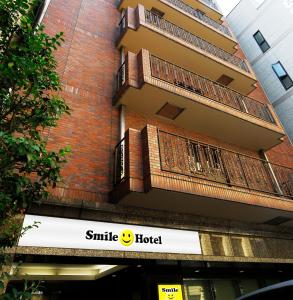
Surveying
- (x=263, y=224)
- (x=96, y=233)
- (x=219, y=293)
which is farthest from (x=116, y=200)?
(x=263, y=224)

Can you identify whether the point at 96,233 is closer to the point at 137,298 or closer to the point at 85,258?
the point at 85,258

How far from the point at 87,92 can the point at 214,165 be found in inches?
185

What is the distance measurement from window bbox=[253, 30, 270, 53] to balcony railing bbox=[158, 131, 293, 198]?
10968mm

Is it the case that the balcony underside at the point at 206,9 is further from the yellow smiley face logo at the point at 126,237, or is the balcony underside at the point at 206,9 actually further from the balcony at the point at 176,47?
the yellow smiley face logo at the point at 126,237

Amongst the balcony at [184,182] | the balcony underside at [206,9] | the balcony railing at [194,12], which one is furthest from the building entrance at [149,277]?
the balcony underside at [206,9]

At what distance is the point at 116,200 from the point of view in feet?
20.7

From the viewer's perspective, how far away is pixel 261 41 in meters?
17.5

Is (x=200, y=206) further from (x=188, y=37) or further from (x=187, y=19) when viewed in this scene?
(x=187, y=19)

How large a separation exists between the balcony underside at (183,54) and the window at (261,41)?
5620 millimetres

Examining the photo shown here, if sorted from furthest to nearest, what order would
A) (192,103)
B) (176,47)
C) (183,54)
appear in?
(183,54), (176,47), (192,103)

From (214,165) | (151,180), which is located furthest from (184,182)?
(214,165)

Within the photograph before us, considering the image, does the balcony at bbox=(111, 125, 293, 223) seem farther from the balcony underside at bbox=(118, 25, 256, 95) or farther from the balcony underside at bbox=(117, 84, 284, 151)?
the balcony underside at bbox=(118, 25, 256, 95)

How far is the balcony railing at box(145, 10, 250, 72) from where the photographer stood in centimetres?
1139

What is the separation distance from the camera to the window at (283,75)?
48.9 ft
